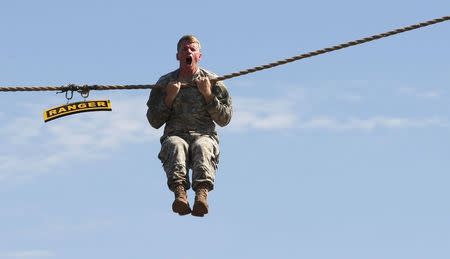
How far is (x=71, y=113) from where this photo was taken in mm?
22547

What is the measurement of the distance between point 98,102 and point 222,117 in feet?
5.38

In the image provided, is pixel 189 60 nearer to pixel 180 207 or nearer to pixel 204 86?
pixel 204 86

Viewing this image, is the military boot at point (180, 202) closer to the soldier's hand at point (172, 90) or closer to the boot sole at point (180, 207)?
the boot sole at point (180, 207)

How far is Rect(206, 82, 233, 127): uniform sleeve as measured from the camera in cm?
2255

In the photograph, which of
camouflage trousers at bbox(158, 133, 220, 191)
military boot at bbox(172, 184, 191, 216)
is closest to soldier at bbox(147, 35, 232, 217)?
camouflage trousers at bbox(158, 133, 220, 191)

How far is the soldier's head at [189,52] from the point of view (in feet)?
74.1

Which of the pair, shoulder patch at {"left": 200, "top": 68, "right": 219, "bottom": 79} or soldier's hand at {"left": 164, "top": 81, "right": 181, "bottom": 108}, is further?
shoulder patch at {"left": 200, "top": 68, "right": 219, "bottom": 79}

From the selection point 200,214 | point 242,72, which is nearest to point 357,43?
point 242,72

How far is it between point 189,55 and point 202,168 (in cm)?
154

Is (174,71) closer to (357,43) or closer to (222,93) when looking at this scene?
(222,93)

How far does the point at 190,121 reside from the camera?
2270cm

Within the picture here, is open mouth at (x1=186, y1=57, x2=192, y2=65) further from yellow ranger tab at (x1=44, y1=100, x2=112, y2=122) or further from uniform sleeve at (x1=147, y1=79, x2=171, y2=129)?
yellow ranger tab at (x1=44, y1=100, x2=112, y2=122)

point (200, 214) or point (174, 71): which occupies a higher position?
point (174, 71)

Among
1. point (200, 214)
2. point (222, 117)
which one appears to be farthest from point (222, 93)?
point (200, 214)
